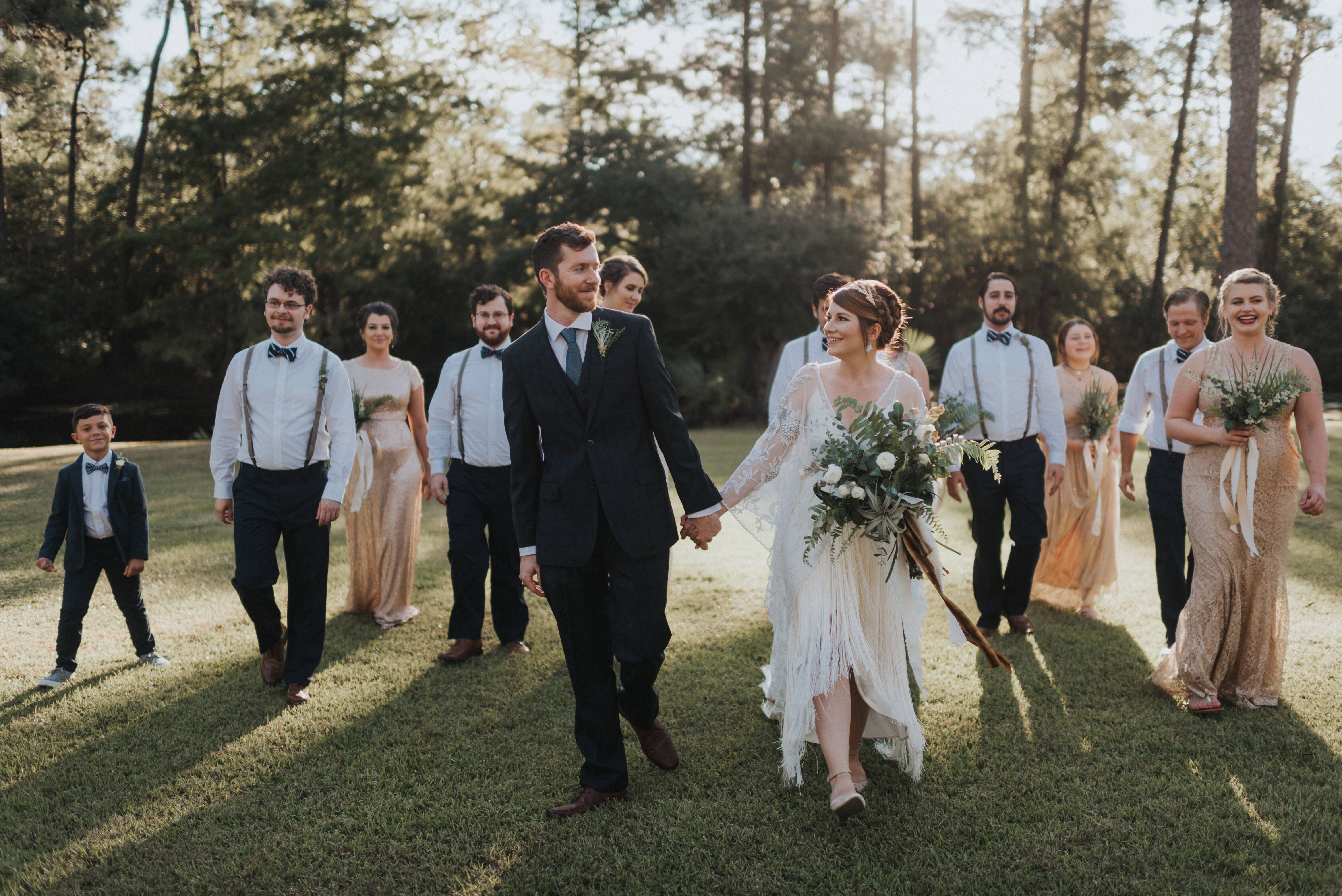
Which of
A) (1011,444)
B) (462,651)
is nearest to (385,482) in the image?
(462,651)

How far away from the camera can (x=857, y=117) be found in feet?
96.7

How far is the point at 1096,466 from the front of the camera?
718 cm

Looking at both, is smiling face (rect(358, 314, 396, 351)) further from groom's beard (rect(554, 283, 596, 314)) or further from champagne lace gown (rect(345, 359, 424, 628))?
groom's beard (rect(554, 283, 596, 314))

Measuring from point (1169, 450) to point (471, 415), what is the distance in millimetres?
4683

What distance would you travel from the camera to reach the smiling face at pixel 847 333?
3.88 metres

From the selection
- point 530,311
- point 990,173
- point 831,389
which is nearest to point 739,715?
point 831,389

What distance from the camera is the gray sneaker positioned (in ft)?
17.4

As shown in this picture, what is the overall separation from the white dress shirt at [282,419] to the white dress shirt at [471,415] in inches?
30.8

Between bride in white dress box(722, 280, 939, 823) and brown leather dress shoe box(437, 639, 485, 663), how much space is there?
2518 millimetres

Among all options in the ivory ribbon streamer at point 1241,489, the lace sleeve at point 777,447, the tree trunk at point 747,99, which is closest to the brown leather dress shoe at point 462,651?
Answer: the lace sleeve at point 777,447

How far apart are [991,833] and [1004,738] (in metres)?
1.01

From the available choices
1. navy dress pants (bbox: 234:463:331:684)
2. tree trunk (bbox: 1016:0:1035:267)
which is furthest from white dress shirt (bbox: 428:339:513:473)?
tree trunk (bbox: 1016:0:1035:267)

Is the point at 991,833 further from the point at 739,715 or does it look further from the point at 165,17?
the point at 165,17

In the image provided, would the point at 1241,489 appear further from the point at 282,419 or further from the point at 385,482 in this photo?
the point at 385,482
